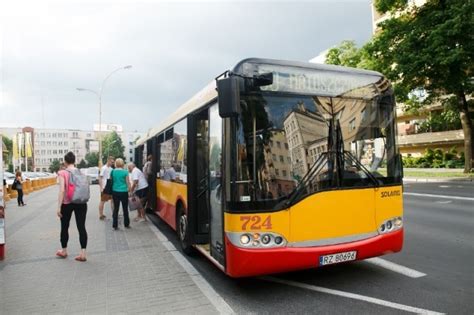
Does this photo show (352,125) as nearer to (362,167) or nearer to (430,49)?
(362,167)

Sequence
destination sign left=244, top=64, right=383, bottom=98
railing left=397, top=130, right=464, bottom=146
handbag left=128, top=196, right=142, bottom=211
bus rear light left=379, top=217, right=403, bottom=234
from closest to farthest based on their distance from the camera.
Answer: 1. destination sign left=244, top=64, right=383, bottom=98
2. bus rear light left=379, top=217, right=403, bottom=234
3. handbag left=128, top=196, right=142, bottom=211
4. railing left=397, top=130, right=464, bottom=146

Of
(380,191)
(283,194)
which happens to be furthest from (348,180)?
(283,194)

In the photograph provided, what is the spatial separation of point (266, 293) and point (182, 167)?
309 cm

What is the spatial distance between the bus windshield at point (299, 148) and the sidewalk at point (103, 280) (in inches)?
60.3

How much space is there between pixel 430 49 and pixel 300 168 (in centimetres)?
2023

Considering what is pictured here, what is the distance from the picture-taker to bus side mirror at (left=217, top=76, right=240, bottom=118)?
14.2 ft

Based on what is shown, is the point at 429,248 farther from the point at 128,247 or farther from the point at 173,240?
the point at 128,247

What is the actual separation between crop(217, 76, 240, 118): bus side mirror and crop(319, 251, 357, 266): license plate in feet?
6.66

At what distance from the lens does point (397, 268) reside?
5.64 metres

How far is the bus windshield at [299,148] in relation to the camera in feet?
14.7

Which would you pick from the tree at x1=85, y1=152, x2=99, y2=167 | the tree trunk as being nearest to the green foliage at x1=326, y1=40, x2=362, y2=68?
the tree trunk

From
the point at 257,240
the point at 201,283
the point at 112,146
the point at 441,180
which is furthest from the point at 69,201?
the point at 112,146

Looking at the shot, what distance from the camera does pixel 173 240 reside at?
830 cm

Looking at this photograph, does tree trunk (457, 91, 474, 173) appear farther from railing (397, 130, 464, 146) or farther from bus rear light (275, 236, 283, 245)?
bus rear light (275, 236, 283, 245)
